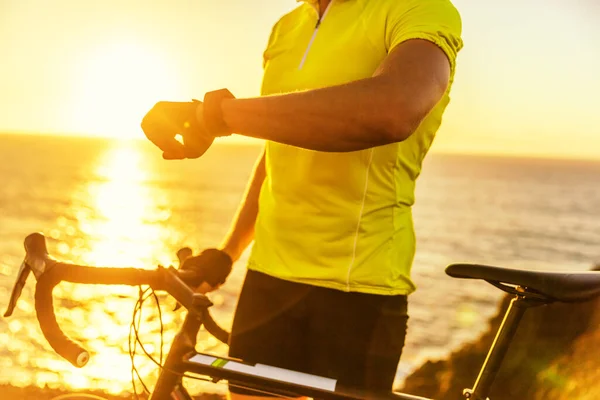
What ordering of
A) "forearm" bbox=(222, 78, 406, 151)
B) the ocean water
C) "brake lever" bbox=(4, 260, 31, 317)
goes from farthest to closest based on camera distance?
the ocean water
"brake lever" bbox=(4, 260, 31, 317)
"forearm" bbox=(222, 78, 406, 151)

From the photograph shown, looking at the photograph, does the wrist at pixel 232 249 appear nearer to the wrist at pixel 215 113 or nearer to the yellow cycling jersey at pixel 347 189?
the yellow cycling jersey at pixel 347 189

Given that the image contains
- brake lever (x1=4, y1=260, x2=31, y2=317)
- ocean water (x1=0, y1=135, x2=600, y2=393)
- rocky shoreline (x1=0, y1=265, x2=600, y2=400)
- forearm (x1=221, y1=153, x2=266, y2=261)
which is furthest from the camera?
ocean water (x1=0, y1=135, x2=600, y2=393)

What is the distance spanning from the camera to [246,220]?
7.32 ft

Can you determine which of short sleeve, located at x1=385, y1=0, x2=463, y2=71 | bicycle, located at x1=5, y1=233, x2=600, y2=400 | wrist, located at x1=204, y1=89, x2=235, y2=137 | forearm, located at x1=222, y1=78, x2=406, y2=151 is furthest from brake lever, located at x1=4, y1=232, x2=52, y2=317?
short sleeve, located at x1=385, y1=0, x2=463, y2=71

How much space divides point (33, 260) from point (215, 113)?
1.93ft

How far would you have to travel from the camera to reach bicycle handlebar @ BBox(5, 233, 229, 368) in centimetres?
148

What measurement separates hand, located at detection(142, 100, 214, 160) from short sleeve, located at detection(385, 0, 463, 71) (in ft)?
1.56

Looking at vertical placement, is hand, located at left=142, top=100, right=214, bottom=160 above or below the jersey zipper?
below

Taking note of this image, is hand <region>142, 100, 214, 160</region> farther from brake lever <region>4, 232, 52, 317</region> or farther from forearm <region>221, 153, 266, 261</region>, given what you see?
forearm <region>221, 153, 266, 261</region>

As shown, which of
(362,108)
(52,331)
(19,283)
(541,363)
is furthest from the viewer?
(541,363)

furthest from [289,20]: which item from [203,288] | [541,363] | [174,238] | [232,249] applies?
[174,238]

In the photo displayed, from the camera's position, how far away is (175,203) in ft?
217

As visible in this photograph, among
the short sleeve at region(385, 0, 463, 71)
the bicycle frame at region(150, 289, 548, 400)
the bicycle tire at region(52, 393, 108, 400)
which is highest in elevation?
the short sleeve at region(385, 0, 463, 71)

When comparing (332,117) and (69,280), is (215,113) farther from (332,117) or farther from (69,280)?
(69,280)
